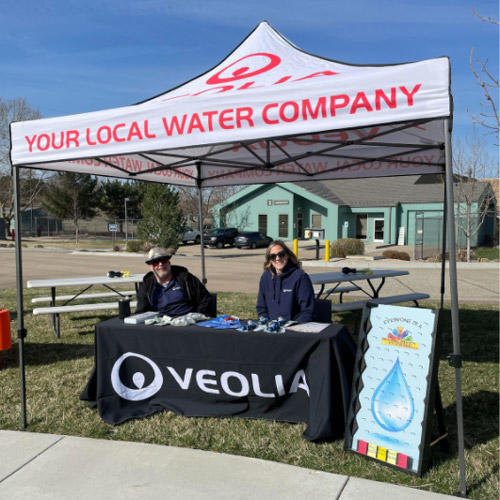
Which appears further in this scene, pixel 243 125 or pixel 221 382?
pixel 221 382

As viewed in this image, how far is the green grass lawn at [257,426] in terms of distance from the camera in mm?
3314

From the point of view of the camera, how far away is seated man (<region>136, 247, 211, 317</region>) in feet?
16.6

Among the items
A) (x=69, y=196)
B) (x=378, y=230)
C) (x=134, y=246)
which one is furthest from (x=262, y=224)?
(x=69, y=196)

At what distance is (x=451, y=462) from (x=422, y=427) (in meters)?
0.52

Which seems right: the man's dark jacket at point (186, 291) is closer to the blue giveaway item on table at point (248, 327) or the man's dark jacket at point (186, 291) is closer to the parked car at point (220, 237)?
the blue giveaway item on table at point (248, 327)

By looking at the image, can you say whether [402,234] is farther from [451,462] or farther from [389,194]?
[451,462]

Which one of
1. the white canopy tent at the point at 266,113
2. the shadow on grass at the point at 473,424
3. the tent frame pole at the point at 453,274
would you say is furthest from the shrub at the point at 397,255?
the tent frame pole at the point at 453,274

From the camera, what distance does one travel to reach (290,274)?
4910 mm

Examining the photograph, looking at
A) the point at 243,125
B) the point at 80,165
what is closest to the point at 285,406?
the point at 243,125

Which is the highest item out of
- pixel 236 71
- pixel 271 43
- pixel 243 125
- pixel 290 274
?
pixel 271 43

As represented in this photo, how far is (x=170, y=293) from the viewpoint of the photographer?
5148 mm

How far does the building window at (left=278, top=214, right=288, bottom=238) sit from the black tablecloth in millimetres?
33789

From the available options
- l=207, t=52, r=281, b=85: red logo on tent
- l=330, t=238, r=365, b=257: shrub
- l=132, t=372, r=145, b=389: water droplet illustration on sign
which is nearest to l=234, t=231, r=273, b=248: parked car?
l=330, t=238, r=365, b=257: shrub

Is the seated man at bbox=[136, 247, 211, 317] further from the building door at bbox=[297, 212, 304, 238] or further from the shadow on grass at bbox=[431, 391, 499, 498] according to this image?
the building door at bbox=[297, 212, 304, 238]
